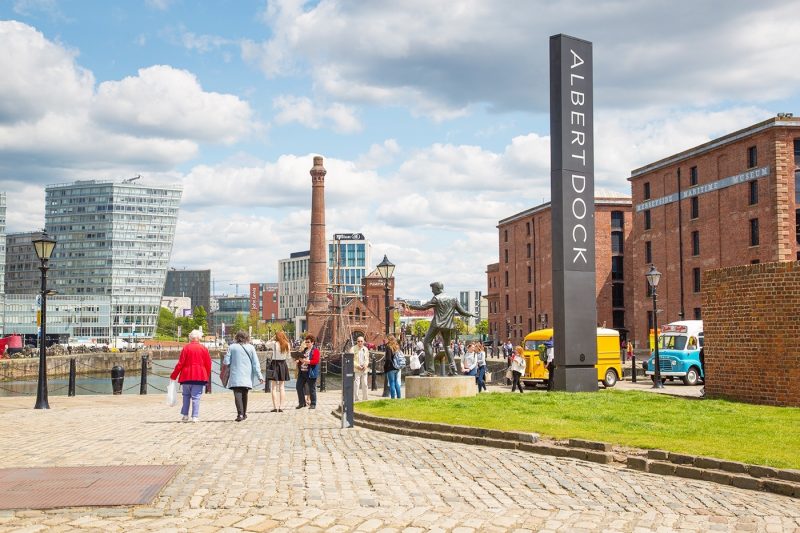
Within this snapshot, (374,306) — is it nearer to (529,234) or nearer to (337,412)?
(529,234)

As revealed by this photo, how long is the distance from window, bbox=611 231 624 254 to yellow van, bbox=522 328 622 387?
131 ft

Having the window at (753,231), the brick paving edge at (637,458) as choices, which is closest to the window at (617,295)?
the window at (753,231)

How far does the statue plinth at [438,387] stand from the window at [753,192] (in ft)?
115

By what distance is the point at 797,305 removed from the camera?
16031 millimetres

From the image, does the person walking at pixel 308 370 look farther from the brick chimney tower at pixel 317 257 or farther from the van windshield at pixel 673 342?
the brick chimney tower at pixel 317 257

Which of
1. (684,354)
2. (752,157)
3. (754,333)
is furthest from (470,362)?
(752,157)

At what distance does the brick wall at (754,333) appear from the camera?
1603cm

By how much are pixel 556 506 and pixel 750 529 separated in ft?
5.21

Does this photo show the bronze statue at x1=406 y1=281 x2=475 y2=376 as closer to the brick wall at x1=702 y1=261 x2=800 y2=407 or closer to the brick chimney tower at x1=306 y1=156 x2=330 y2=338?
the brick wall at x1=702 y1=261 x2=800 y2=407

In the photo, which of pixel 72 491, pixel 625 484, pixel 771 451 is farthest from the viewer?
pixel 771 451

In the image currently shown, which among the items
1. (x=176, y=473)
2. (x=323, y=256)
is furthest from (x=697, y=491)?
(x=323, y=256)

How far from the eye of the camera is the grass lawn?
10.0m

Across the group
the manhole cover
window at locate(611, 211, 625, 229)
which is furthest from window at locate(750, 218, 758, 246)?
the manhole cover

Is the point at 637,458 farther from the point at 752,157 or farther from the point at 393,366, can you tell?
the point at 752,157
